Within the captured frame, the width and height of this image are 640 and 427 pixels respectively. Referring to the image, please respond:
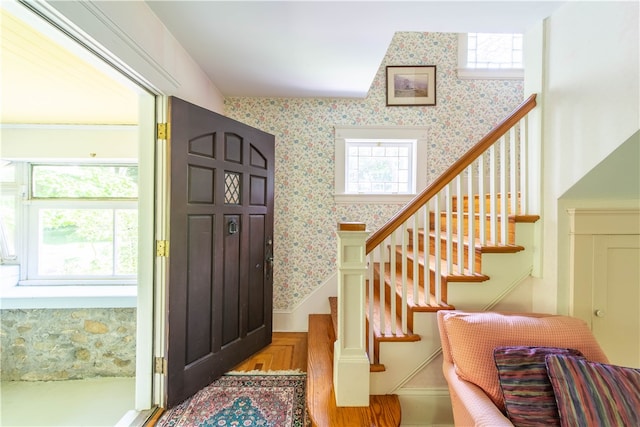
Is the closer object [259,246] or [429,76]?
[259,246]

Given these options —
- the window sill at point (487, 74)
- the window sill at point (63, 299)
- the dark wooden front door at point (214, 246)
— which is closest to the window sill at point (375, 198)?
the dark wooden front door at point (214, 246)

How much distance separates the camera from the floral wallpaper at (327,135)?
250 cm

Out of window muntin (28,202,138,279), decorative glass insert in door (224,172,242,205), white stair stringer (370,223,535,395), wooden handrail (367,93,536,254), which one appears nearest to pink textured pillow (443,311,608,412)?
white stair stringer (370,223,535,395)

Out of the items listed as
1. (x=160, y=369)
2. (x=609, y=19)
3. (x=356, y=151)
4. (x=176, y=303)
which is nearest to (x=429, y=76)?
(x=356, y=151)

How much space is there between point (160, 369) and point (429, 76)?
327cm

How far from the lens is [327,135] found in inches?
98.8

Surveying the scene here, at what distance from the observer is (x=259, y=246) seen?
6.93 ft

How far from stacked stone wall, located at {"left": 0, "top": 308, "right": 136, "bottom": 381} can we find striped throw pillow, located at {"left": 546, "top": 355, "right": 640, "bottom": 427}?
2875mm

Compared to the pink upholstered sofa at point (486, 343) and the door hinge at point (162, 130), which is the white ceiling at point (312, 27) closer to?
the door hinge at point (162, 130)

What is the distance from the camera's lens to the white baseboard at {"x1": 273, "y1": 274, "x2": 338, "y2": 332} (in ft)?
8.12

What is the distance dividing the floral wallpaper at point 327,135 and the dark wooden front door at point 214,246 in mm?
325

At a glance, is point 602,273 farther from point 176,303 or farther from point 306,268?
point 176,303

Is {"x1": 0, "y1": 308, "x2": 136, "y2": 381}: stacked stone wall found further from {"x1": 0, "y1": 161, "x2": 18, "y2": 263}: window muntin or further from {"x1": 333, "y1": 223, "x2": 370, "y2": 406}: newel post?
{"x1": 333, "y1": 223, "x2": 370, "y2": 406}: newel post

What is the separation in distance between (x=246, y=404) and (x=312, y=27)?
7.65ft
